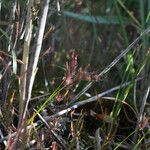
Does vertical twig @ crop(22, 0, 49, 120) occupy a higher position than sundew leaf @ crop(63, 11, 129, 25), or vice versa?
vertical twig @ crop(22, 0, 49, 120)

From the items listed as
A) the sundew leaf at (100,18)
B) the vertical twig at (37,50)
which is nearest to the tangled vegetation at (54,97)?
the vertical twig at (37,50)

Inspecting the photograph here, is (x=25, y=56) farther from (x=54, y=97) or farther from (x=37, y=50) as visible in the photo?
(x=54, y=97)

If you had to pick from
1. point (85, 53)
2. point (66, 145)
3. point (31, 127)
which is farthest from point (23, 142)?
point (85, 53)

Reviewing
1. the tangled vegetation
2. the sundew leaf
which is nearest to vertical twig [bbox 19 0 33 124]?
the tangled vegetation

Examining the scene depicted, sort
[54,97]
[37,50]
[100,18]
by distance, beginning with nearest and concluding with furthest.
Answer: [37,50] → [54,97] → [100,18]

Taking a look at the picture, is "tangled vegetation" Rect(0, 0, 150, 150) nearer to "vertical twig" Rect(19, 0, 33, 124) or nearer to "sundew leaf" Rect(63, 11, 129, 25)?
"vertical twig" Rect(19, 0, 33, 124)

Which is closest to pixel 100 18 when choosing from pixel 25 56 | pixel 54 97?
pixel 54 97

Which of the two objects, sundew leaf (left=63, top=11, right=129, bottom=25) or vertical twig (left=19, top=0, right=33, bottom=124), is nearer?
vertical twig (left=19, top=0, right=33, bottom=124)

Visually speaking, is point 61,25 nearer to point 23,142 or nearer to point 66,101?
point 66,101

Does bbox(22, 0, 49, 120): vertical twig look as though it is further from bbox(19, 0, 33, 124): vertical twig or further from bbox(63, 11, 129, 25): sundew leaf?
bbox(63, 11, 129, 25): sundew leaf

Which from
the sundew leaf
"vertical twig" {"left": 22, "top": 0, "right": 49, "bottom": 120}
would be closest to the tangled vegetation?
"vertical twig" {"left": 22, "top": 0, "right": 49, "bottom": 120}

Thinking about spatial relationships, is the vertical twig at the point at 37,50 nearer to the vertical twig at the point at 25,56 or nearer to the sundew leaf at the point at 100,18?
the vertical twig at the point at 25,56
